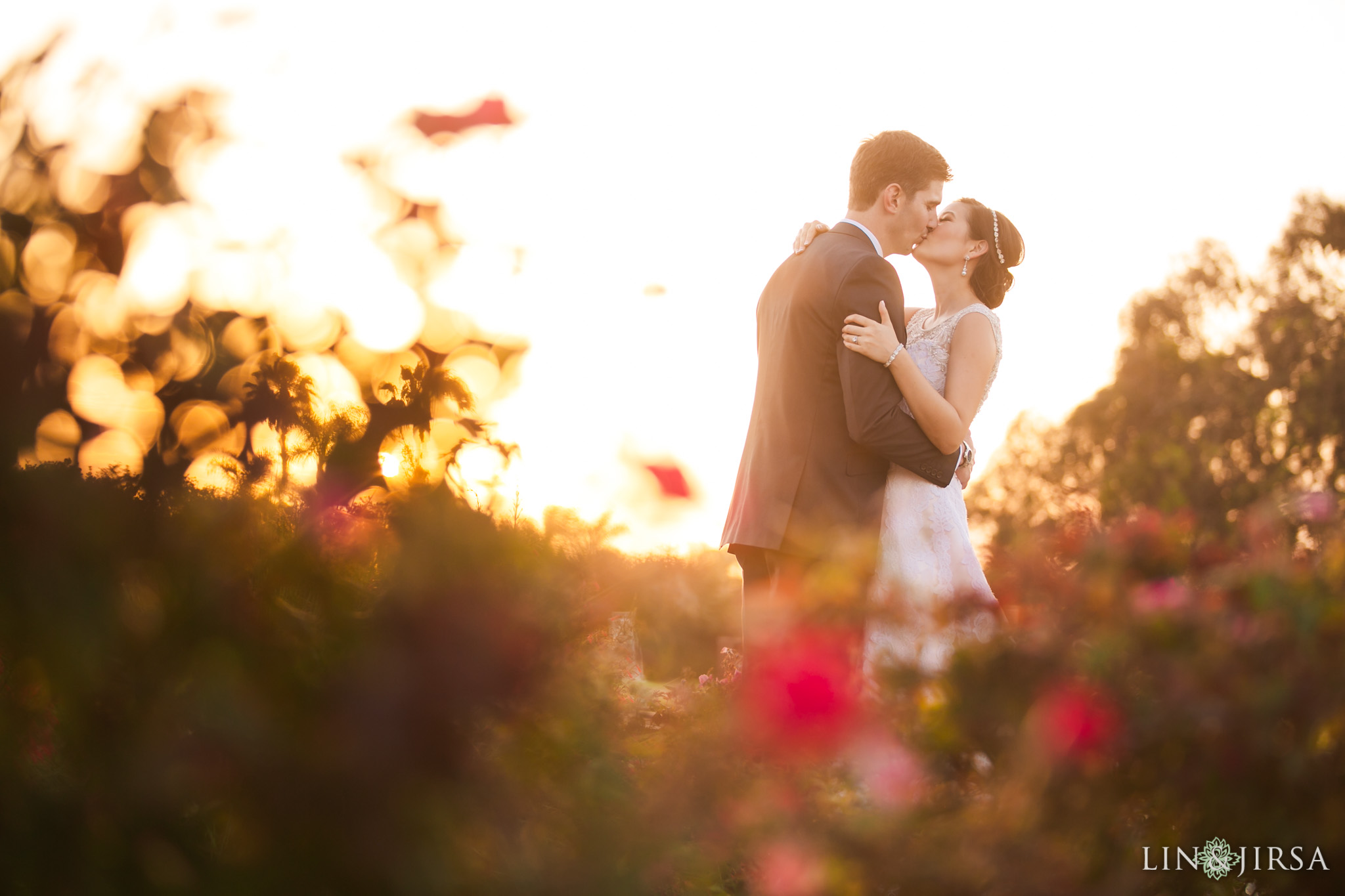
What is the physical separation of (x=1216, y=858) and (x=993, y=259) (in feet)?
11.8

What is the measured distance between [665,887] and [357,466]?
90 centimetres

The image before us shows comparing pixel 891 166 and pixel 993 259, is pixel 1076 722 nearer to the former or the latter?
pixel 891 166

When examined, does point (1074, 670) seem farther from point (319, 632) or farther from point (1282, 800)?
point (319, 632)

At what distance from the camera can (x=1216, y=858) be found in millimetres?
1721

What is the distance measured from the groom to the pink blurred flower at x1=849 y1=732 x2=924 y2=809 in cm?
191

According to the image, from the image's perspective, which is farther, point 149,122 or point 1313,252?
point 1313,252

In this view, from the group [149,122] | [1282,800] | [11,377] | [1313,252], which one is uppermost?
[1313,252]

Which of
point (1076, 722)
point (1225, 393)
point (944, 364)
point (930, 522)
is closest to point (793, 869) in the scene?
point (1076, 722)

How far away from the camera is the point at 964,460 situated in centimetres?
441

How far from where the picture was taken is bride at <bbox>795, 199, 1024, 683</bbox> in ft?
12.7

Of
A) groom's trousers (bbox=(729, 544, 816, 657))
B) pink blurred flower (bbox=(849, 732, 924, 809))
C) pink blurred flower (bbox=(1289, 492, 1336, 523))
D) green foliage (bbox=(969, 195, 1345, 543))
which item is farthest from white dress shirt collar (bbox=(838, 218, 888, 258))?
green foliage (bbox=(969, 195, 1345, 543))

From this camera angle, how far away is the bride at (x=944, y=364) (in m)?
3.88

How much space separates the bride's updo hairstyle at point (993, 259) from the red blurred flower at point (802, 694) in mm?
3393

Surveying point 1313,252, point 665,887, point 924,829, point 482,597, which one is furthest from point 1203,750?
point 1313,252
